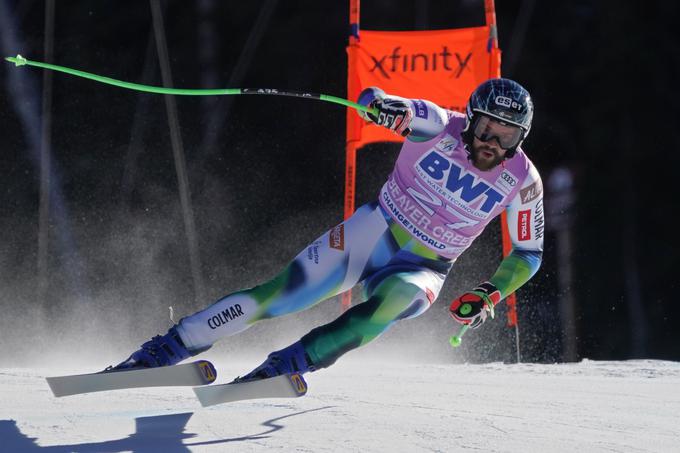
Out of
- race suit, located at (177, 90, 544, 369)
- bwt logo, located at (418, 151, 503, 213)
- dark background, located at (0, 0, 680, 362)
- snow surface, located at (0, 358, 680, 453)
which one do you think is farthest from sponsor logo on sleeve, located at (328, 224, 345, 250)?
dark background, located at (0, 0, 680, 362)

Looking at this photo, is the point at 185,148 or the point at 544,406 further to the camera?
the point at 185,148

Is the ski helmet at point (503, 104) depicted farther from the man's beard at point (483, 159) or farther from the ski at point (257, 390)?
the ski at point (257, 390)

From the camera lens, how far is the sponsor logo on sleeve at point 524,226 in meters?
4.12

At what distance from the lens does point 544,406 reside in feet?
13.7

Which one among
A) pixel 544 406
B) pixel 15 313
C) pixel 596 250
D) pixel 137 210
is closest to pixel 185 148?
pixel 137 210

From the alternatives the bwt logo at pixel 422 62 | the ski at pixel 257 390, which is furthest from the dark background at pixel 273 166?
the ski at pixel 257 390

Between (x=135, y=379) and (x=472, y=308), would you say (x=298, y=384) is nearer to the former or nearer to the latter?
(x=135, y=379)

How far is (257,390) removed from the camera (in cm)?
339

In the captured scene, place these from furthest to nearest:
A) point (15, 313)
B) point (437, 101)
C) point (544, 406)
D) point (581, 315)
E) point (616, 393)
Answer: point (581, 315), point (15, 313), point (437, 101), point (616, 393), point (544, 406)

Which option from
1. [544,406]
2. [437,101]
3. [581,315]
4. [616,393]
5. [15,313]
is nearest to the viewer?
[544,406]

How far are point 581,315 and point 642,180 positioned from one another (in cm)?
123

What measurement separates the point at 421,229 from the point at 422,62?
7.38ft

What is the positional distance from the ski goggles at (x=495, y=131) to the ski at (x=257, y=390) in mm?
1374

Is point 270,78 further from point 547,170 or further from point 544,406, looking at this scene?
point 544,406
